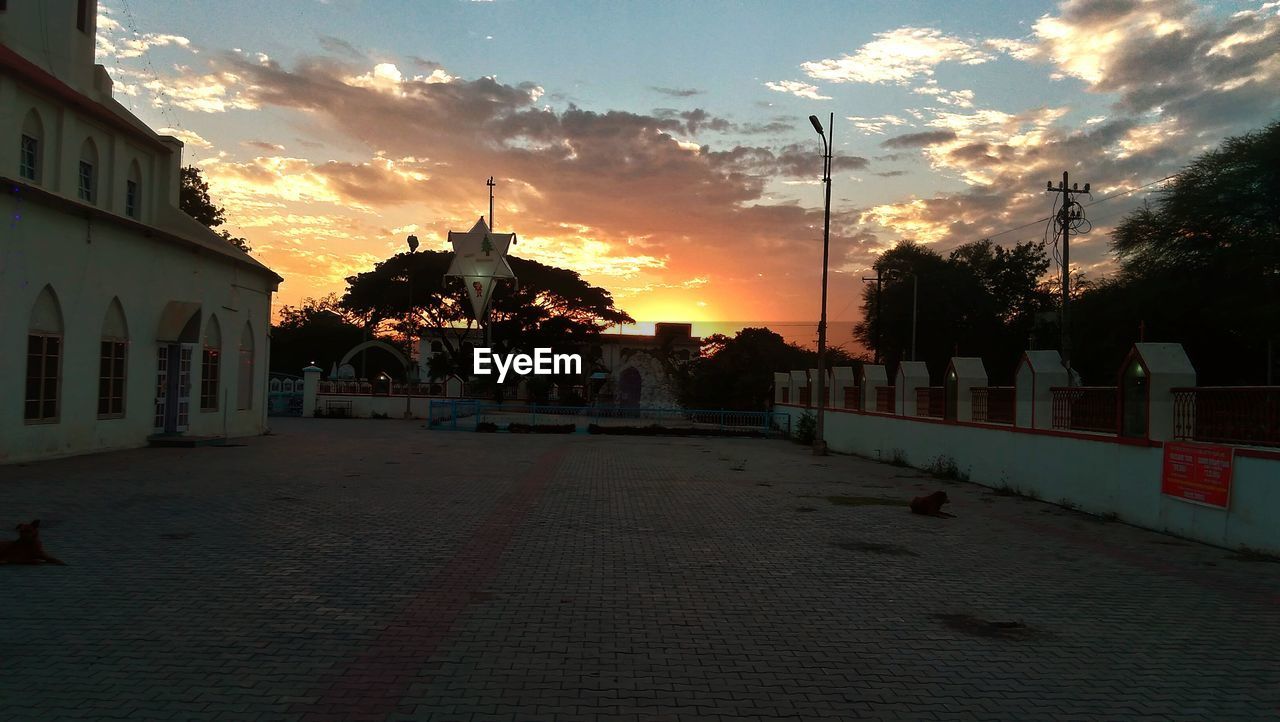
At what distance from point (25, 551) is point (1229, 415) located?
12.9 meters

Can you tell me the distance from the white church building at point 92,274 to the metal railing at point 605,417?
39.2ft

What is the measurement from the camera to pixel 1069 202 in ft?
115

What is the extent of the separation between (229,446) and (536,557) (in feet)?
55.2

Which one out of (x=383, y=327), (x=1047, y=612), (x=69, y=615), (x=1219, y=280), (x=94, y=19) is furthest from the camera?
(x=383, y=327)

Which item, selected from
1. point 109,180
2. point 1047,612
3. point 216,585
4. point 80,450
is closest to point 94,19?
point 109,180

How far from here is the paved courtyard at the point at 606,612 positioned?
4.84 meters

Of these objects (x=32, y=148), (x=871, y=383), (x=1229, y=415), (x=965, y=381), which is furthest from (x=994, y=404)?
(x=32, y=148)

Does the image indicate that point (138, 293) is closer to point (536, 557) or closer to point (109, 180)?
point (109, 180)

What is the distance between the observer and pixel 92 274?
739 inches

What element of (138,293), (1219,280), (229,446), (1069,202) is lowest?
(229,446)

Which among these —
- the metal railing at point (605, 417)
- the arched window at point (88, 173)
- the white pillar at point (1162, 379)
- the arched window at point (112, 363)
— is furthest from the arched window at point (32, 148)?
the white pillar at point (1162, 379)

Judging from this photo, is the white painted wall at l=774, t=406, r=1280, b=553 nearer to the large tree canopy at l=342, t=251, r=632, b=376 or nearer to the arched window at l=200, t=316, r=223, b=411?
the arched window at l=200, t=316, r=223, b=411

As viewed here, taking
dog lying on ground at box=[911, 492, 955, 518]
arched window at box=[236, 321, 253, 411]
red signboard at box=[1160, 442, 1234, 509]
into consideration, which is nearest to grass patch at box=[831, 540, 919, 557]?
dog lying on ground at box=[911, 492, 955, 518]

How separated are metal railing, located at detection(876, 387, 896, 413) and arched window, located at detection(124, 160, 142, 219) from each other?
2054cm
